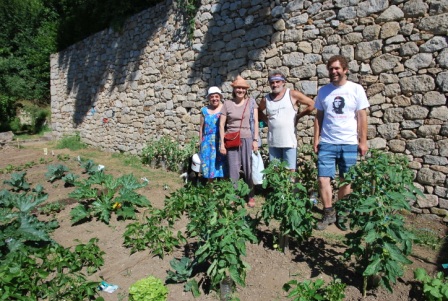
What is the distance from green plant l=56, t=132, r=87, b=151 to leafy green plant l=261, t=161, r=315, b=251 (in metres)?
8.03

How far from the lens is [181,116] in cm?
653

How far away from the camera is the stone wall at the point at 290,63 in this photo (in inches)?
143

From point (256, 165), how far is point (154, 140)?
12.2 feet

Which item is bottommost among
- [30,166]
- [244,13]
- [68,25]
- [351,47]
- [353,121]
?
[30,166]

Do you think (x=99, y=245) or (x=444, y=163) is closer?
(x=99, y=245)

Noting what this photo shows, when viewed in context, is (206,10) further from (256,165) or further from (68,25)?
(68,25)

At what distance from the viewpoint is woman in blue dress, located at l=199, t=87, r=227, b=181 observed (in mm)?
4359

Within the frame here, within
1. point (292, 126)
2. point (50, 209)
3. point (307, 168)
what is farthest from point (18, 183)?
point (307, 168)

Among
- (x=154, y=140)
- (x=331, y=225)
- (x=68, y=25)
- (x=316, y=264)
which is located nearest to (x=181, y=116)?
(x=154, y=140)

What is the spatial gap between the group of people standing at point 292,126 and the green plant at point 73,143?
639cm

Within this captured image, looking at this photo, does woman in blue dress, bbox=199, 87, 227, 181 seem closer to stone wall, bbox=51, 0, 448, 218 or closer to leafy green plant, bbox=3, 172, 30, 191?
stone wall, bbox=51, 0, 448, 218

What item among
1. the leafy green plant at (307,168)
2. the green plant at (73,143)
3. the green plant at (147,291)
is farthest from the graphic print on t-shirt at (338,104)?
the green plant at (73,143)

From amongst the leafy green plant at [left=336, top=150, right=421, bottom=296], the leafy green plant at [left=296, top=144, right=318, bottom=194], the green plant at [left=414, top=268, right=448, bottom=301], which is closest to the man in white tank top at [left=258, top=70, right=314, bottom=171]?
the leafy green plant at [left=296, top=144, right=318, bottom=194]

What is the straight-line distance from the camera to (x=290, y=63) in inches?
186
